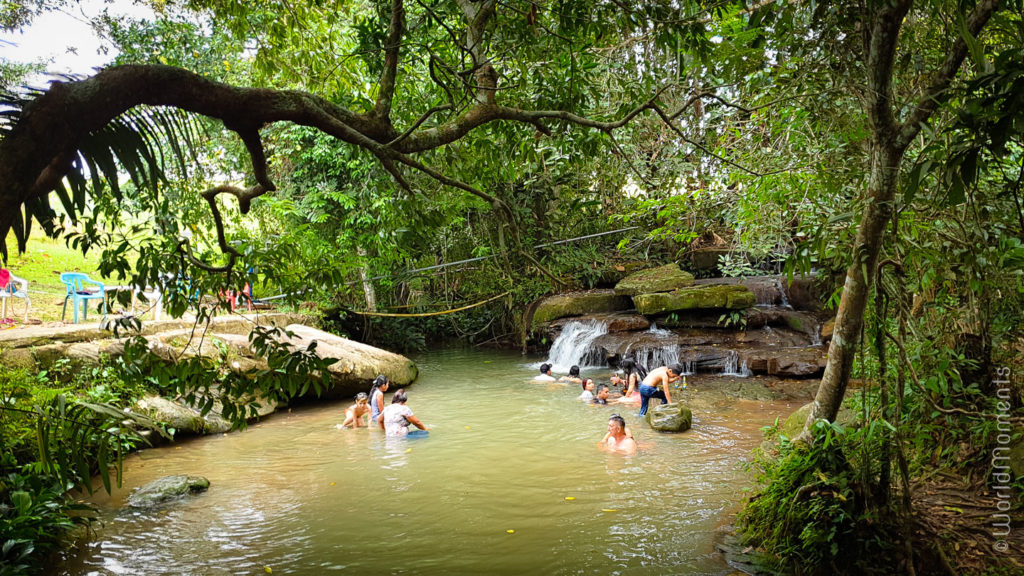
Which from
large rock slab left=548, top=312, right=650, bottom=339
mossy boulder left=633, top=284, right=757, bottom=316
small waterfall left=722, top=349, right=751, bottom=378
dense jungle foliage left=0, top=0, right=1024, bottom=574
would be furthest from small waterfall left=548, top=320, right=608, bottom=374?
dense jungle foliage left=0, top=0, right=1024, bottom=574

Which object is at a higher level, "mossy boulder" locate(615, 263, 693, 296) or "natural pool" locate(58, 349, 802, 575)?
"mossy boulder" locate(615, 263, 693, 296)

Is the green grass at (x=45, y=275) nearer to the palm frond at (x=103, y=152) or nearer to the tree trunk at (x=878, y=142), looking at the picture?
the palm frond at (x=103, y=152)

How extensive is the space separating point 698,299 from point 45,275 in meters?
16.1

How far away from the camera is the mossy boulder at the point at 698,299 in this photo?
1329 centimetres

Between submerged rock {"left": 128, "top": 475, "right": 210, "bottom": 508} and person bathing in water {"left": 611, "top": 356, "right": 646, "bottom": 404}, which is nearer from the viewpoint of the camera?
submerged rock {"left": 128, "top": 475, "right": 210, "bottom": 508}

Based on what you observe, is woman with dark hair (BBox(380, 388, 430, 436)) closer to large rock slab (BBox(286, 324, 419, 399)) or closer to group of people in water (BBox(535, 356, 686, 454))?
large rock slab (BBox(286, 324, 419, 399))

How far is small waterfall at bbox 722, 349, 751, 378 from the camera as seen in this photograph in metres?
11.9

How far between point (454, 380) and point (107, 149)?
36.3 feet

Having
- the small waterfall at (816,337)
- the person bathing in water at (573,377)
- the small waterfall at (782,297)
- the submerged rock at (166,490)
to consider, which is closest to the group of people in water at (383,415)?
the submerged rock at (166,490)

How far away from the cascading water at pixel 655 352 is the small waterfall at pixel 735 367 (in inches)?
39.3

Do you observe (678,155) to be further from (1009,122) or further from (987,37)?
(1009,122)

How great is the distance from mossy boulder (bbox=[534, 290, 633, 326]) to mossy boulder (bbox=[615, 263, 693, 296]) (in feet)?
1.68

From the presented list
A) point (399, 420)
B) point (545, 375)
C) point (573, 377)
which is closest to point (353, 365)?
point (399, 420)

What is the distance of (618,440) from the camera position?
25.4 ft
